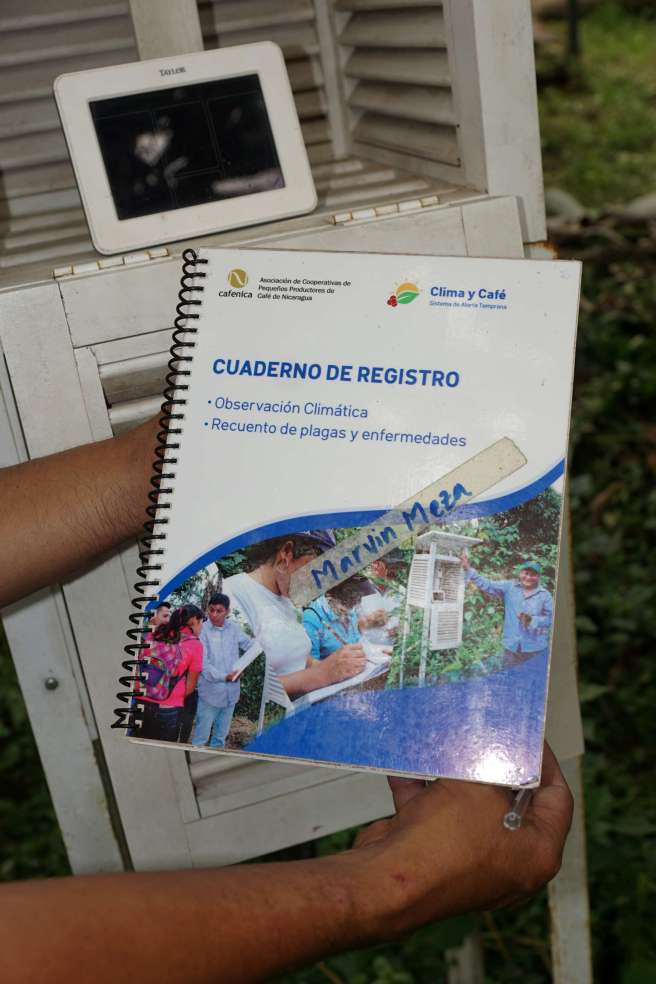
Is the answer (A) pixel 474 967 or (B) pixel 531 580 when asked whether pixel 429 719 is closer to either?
(B) pixel 531 580

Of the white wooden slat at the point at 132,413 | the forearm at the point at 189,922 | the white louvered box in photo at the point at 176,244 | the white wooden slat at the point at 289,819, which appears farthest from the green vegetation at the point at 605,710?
the white wooden slat at the point at 132,413

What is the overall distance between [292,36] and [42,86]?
1.08 feet

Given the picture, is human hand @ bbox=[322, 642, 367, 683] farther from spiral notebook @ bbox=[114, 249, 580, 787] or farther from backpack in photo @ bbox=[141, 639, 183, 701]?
backpack in photo @ bbox=[141, 639, 183, 701]

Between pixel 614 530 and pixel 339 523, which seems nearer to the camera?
pixel 339 523

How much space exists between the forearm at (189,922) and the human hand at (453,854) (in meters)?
0.02

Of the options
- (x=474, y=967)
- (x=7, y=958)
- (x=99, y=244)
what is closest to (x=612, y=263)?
(x=474, y=967)

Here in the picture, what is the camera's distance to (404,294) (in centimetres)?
85

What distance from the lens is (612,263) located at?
370 cm

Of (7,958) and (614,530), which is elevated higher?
(7,958)

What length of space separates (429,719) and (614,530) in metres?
2.07

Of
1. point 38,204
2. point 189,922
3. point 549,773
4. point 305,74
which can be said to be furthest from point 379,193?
point 189,922

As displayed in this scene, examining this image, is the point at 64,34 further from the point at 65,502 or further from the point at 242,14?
the point at 65,502

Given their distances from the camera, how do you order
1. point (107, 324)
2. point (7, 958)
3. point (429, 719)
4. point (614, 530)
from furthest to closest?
point (614, 530)
point (107, 324)
point (429, 719)
point (7, 958)

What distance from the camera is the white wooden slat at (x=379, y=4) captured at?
105cm
